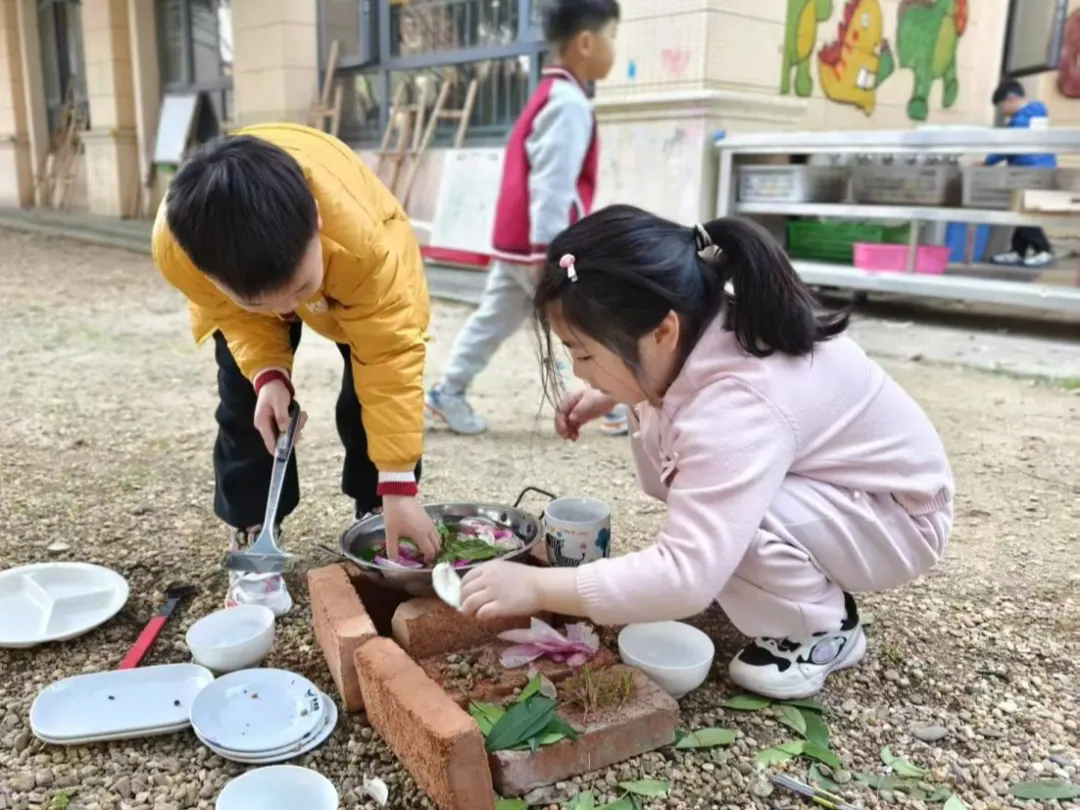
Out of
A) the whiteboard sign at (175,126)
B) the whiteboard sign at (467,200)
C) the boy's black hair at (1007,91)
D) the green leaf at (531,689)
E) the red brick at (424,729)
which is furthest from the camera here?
the whiteboard sign at (175,126)

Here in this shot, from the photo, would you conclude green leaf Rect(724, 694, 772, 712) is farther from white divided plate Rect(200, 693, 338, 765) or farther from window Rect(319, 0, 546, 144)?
window Rect(319, 0, 546, 144)

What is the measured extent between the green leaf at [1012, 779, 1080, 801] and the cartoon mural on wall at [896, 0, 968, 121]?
20.4ft

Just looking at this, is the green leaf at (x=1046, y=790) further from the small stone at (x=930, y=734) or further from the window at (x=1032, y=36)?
the window at (x=1032, y=36)

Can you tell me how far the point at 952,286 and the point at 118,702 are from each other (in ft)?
14.3

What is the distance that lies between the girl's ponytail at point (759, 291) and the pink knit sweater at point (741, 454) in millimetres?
25

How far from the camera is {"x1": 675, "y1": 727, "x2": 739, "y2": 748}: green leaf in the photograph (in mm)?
1453

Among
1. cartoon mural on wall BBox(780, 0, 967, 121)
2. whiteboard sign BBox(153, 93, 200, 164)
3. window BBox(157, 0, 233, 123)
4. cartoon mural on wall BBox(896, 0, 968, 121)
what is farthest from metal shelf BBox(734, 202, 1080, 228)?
whiteboard sign BBox(153, 93, 200, 164)

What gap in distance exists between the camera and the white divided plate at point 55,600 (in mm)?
1741

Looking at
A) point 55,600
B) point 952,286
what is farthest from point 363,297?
point 952,286

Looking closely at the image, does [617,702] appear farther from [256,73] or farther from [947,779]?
[256,73]

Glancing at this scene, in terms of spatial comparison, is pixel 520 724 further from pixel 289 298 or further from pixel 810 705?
pixel 289 298

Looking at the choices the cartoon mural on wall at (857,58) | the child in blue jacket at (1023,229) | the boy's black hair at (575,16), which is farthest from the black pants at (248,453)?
the cartoon mural on wall at (857,58)

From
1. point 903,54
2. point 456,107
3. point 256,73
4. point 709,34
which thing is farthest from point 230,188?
point 256,73

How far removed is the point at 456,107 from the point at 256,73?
220 cm
